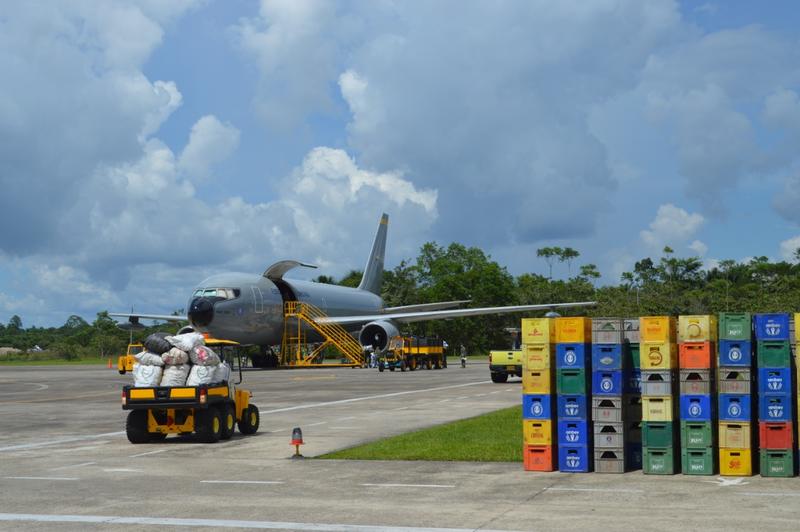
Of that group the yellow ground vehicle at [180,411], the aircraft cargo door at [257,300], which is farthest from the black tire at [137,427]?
the aircraft cargo door at [257,300]

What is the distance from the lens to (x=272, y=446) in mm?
17172

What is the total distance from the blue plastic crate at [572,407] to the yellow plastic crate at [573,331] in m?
0.79

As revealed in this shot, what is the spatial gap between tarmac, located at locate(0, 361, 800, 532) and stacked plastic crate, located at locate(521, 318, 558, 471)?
338mm

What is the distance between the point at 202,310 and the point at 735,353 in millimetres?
42164

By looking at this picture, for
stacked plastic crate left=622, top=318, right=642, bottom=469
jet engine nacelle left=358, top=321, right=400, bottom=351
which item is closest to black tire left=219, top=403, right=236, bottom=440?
stacked plastic crate left=622, top=318, right=642, bottom=469

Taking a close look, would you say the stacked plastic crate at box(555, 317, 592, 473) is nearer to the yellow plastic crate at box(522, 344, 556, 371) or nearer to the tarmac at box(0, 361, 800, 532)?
the yellow plastic crate at box(522, 344, 556, 371)

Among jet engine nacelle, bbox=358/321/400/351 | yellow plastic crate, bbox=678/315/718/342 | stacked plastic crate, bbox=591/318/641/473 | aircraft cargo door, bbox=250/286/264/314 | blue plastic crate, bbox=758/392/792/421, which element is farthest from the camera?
jet engine nacelle, bbox=358/321/400/351

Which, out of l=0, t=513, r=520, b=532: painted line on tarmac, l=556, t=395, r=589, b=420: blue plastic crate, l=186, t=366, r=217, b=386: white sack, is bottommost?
l=0, t=513, r=520, b=532: painted line on tarmac

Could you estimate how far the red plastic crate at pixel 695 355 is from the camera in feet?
43.1

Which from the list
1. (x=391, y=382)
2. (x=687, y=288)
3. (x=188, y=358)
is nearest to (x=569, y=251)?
(x=687, y=288)

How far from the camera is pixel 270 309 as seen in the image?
57.5 metres

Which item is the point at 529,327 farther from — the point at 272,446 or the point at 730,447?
the point at 272,446

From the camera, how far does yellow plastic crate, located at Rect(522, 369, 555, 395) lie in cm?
1391

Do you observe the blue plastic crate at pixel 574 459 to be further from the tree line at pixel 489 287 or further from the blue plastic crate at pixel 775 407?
the tree line at pixel 489 287
